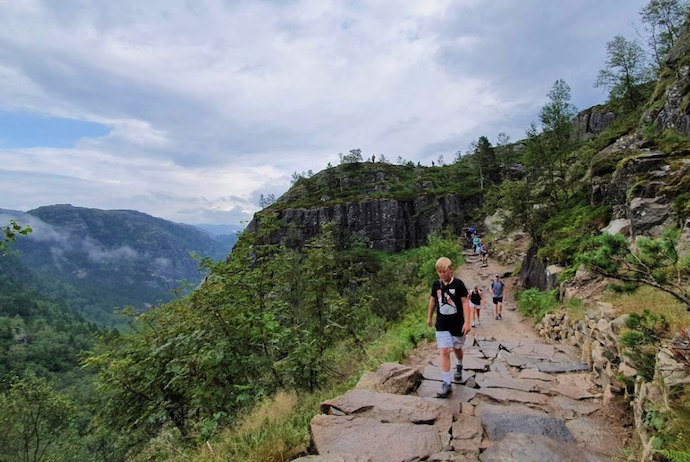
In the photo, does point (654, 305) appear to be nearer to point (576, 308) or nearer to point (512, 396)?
point (512, 396)

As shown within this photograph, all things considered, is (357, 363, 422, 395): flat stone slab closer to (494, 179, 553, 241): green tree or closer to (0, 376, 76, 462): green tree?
(494, 179, 553, 241): green tree

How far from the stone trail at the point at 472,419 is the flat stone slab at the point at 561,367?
0.02 m

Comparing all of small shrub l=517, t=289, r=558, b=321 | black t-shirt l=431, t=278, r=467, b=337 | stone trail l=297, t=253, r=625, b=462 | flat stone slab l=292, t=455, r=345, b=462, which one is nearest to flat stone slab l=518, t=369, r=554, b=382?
stone trail l=297, t=253, r=625, b=462

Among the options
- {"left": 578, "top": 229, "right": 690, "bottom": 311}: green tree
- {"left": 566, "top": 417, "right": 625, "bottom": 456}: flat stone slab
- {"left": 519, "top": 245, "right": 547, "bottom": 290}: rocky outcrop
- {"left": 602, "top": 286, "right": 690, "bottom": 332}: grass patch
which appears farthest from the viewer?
{"left": 519, "top": 245, "right": 547, "bottom": 290}: rocky outcrop

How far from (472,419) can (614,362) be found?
10.1 feet

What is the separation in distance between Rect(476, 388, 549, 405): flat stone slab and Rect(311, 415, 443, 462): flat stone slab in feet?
6.32

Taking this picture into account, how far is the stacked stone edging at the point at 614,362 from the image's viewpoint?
4.03 m

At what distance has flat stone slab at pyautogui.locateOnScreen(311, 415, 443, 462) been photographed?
4.07 m

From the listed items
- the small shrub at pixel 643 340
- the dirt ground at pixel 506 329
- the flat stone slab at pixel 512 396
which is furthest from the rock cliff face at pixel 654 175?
the flat stone slab at pixel 512 396

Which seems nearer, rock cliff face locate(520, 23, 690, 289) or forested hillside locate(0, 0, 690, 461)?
forested hillside locate(0, 0, 690, 461)

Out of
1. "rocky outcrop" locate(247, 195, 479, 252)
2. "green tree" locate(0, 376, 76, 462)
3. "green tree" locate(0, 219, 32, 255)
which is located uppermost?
"rocky outcrop" locate(247, 195, 479, 252)

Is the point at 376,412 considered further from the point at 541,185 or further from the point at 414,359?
the point at 541,185

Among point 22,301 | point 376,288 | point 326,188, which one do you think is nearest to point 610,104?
point 326,188

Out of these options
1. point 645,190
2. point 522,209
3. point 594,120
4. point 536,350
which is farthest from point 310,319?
point 594,120
